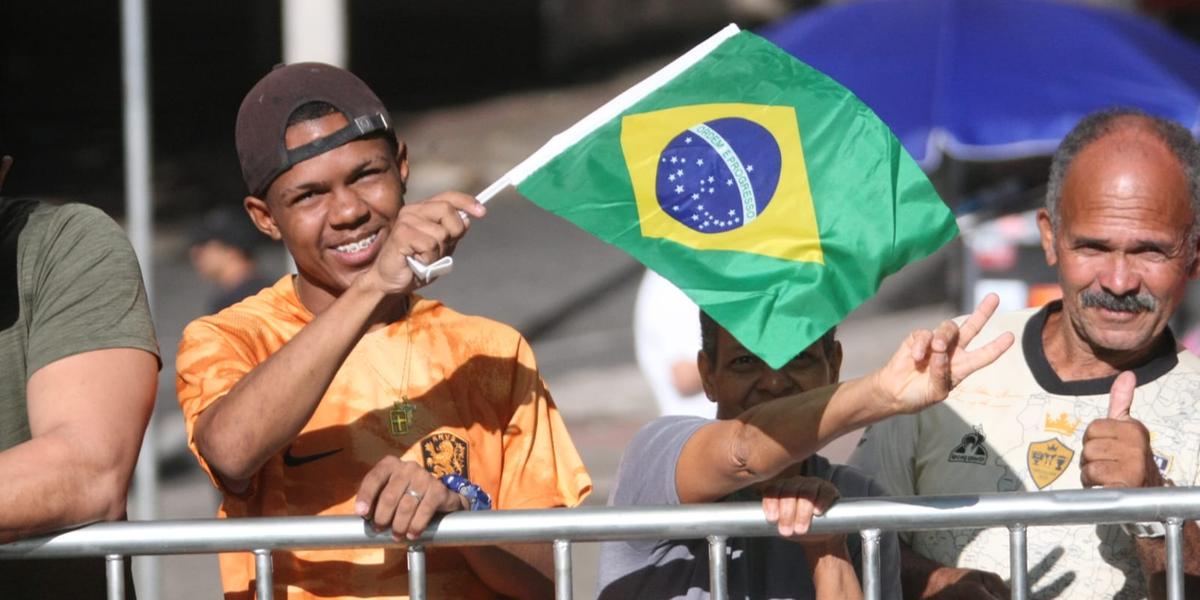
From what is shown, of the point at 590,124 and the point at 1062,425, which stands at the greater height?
the point at 590,124

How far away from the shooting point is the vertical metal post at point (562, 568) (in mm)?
3076

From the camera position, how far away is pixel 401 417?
3369 millimetres

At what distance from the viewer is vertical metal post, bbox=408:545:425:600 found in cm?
310

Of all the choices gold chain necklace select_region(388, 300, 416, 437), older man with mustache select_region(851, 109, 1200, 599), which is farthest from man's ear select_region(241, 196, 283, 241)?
older man with mustache select_region(851, 109, 1200, 599)

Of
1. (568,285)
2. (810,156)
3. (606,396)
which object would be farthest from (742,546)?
(568,285)

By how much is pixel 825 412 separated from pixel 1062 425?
1049mm

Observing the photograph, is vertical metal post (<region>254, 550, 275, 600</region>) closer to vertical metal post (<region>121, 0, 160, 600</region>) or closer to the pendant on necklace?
the pendant on necklace

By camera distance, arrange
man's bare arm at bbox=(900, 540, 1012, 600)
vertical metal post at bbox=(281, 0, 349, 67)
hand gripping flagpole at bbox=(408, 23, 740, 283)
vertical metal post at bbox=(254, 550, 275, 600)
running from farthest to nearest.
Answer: vertical metal post at bbox=(281, 0, 349, 67), man's bare arm at bbox=(900, 540, 1012, 600), hand gripping flagpole at bbox=(408, 23, 740, 283), vertical metal post at bbox=(254, 550, 275, 600)

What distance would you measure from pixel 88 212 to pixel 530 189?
33.4 inches

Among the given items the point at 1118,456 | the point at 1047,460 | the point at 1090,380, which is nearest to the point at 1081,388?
the point at 1090,380

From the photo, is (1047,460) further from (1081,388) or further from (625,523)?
(625,523)

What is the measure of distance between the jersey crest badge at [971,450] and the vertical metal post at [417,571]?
1.24 meters

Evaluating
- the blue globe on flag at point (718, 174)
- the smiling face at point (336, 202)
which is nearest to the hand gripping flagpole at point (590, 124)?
the blue globe on flag at point (718, 174)

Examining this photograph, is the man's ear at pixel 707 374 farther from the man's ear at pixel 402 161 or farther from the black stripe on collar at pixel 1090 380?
the black stripe on collar at pixel 1090 380
